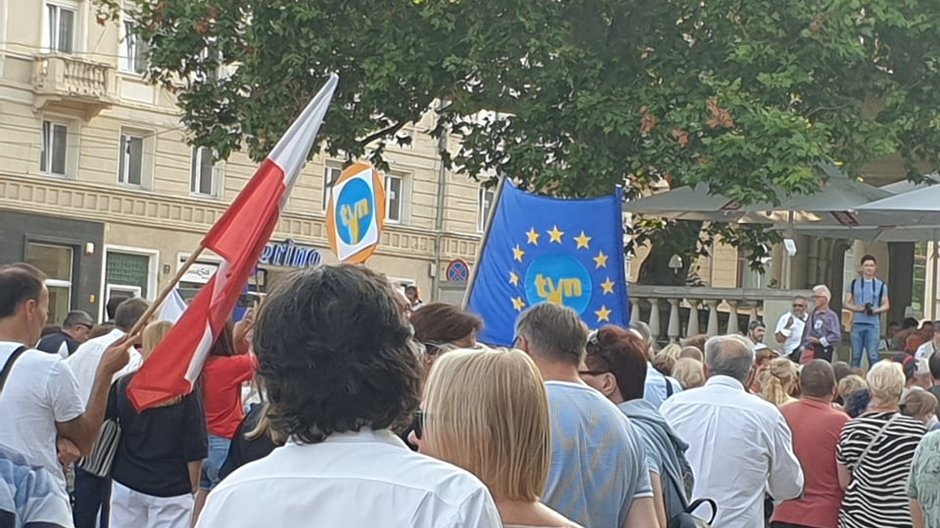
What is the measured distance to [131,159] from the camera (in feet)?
122

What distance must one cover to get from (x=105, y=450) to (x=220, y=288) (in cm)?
218

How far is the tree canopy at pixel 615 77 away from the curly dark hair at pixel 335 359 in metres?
15.3

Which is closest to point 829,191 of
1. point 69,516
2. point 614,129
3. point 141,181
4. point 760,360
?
point 614,129

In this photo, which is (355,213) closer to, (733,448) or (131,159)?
(733,448)

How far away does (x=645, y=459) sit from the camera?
559cm

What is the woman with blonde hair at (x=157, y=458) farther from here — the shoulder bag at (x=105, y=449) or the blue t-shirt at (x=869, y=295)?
the blue t-shirt at (x=869, y=295)

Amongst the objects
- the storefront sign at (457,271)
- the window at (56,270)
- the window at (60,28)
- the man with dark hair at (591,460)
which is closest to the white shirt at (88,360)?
the man with dark hair at (591,460)

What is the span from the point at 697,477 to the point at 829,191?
1179cm

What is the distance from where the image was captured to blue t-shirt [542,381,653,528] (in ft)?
17.6

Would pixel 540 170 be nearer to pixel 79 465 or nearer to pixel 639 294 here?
pixel 639 294

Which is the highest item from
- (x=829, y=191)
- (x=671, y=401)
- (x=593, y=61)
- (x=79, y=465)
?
(x=593, y=61)

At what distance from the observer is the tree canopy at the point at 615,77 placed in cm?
1900

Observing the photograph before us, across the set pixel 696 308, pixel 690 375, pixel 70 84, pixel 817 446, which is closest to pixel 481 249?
pixel 690 375

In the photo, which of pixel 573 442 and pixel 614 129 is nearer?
pixel 573 442
